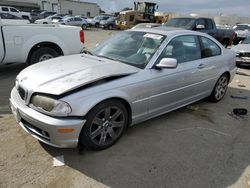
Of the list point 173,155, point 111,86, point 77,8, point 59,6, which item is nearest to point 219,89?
point 173,155

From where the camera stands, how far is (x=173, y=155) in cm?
331

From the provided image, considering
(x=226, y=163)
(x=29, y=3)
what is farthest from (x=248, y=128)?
(x=29, y=3)

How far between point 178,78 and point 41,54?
3935 millimetres

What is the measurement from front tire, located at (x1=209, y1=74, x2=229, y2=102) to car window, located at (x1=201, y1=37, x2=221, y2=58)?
1.86 feet

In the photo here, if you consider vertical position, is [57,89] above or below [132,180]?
above

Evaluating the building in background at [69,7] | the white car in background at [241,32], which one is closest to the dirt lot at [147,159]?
the white car in background at [241,32]

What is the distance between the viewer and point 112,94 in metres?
3.08

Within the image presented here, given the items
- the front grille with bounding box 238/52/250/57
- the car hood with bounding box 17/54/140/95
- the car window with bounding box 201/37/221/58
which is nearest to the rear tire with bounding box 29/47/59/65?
the car hood with bounding box 17/54/140/95

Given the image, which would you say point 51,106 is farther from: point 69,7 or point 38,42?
point 69,7

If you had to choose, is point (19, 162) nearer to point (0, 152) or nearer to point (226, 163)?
point (0, 152)

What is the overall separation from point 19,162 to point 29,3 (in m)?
57.5

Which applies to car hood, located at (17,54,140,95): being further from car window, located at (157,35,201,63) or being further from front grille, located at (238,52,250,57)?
front grille, located at (238,52,250,57)

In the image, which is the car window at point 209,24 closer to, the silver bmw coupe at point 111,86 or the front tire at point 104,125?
the silver bmw coupe at point 111,86

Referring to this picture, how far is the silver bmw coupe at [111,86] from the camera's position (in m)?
2.83
